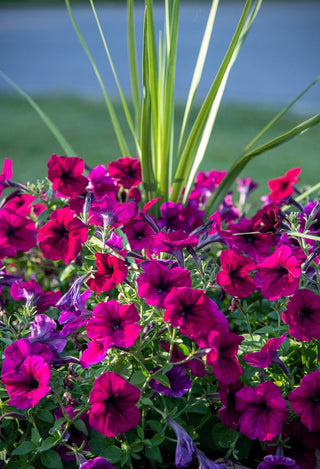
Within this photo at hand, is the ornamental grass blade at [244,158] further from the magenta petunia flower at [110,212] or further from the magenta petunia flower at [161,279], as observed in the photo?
the magenta petunia flower at [161,279]

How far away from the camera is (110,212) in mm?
1301

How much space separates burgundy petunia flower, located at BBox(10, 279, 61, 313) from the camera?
1344mm

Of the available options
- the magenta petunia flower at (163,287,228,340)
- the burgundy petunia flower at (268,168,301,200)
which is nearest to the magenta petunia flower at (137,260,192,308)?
the magenta petunia flower at (163,287,228,340)

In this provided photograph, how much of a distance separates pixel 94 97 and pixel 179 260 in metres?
5.70

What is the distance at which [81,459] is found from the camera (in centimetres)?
109

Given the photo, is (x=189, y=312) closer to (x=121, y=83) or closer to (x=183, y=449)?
(x=183, y=449)

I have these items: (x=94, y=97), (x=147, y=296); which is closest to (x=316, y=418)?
(x=147, y=296)

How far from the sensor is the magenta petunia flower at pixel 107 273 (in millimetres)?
1164

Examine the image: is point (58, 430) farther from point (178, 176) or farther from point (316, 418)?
point (178, 176)

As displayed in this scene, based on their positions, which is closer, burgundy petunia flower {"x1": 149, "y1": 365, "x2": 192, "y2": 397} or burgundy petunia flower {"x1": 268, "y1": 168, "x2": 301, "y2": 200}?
burgundy petunia flower {"x1": 149, "y1": 365, "x2": 192, "y2": 397}

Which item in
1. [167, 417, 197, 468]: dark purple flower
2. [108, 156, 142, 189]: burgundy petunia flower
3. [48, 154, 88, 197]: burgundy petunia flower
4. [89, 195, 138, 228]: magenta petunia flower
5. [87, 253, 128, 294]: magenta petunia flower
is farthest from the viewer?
[108, 156, 142, 189]: burgundy petunia flower

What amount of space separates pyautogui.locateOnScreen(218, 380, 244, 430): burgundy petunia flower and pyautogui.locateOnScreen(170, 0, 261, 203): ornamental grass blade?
0.76m

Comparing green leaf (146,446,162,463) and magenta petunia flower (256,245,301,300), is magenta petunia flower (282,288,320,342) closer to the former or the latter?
magenta petunia flower (256,245,301,300)

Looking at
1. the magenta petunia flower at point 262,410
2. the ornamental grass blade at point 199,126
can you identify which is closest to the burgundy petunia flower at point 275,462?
the magenta petunia flower at point 262,410
